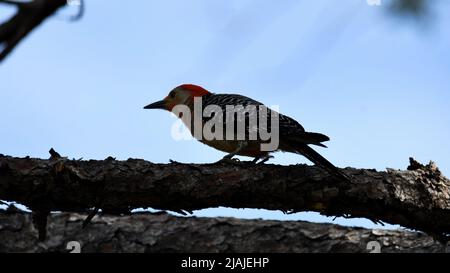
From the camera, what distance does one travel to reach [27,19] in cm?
178

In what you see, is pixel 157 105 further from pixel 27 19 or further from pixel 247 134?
pixel 27 19

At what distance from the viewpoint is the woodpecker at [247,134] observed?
19.5 feet

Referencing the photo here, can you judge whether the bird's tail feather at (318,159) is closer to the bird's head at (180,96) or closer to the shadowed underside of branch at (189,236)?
the shadowed underside of branch at (189,236)

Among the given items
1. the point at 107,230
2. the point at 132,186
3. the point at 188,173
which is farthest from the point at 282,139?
the point at 107,230

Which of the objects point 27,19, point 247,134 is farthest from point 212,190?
point 27,19

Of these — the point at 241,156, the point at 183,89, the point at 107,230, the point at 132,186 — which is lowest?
the point at 107,230

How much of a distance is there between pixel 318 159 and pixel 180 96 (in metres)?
3.09

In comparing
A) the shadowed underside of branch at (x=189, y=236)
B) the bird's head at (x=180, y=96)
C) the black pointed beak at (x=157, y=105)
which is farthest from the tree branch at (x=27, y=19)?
the black pointed beak at (x=157, y=105)

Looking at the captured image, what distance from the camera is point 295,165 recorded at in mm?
5590

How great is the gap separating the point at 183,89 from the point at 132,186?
3.19 m

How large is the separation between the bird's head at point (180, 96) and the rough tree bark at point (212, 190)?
282 centimetres
